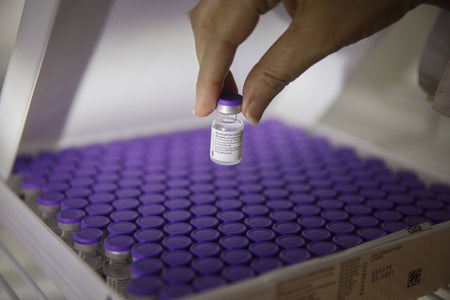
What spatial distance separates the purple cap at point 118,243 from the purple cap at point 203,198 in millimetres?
214

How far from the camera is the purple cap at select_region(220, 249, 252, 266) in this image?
0.94 m

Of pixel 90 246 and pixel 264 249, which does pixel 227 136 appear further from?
pixel 90 246

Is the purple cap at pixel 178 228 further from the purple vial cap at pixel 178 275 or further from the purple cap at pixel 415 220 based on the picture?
the purple cap at pixel 415 220

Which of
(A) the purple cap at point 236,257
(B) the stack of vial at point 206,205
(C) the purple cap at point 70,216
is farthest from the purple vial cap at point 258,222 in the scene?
(C) the purple cap at point 70,216

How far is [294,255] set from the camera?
3.17 ft

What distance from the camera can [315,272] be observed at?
881mm

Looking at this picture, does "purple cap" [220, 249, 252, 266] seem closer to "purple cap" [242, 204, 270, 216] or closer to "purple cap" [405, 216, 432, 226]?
"purple cap" [242, 204, 270, 216]

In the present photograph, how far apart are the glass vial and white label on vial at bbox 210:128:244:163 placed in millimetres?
221

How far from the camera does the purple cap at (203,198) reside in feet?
3.95

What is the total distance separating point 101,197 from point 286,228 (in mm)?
400

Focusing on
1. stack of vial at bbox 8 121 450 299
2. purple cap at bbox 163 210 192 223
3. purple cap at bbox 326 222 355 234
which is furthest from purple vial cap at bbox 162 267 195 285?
purple cap at bbox 326 222 355 234

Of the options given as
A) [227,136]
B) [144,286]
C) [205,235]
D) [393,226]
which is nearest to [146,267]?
[144,286]

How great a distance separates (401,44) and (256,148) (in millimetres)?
798

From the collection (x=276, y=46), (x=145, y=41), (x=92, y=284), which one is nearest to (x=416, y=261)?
(x=276, y=46)
